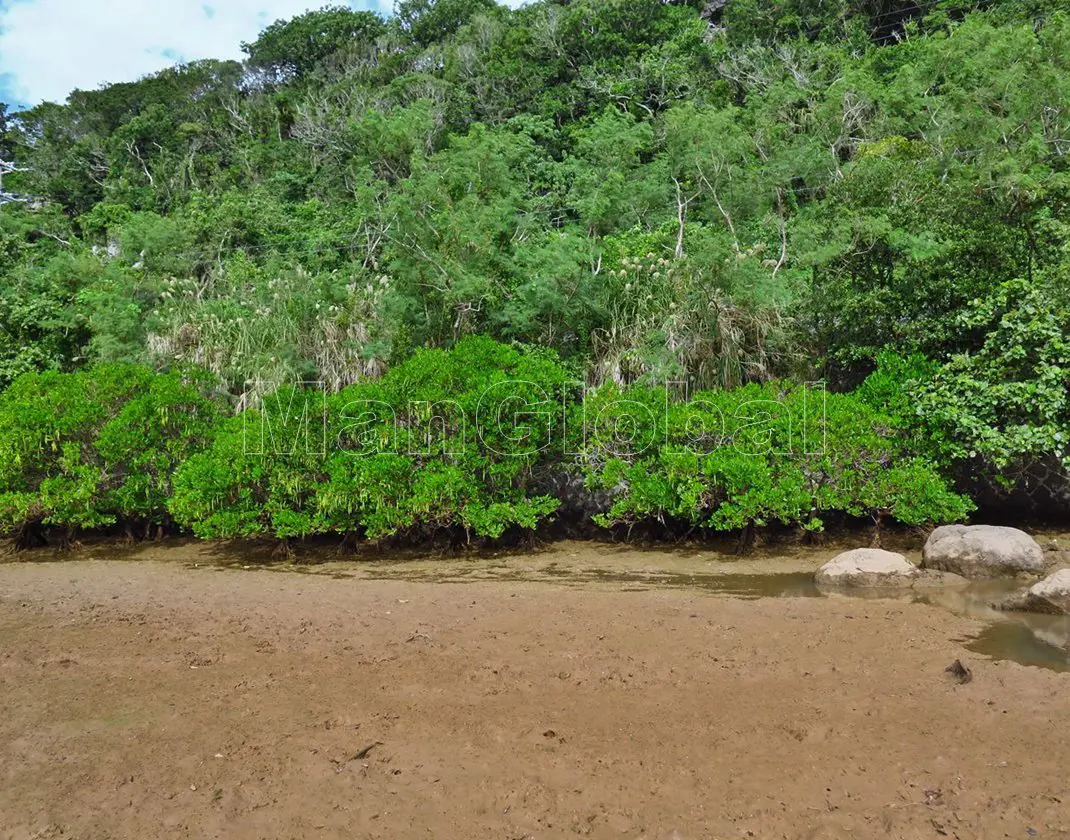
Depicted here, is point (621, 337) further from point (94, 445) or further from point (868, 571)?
point (94, 445)

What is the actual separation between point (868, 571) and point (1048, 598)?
5.02ft

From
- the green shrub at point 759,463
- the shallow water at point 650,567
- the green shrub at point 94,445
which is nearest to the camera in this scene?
the shallow water at point 650,567

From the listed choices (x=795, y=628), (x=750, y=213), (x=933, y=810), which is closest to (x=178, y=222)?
(x=750, y=213)

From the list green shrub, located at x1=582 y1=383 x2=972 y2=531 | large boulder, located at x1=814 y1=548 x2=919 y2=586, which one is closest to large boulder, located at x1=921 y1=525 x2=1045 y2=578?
large boulder, located at x1=814 y1=548 x2=919 y2=586

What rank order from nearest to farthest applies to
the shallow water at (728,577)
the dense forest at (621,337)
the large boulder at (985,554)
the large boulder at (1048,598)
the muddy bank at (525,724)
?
the muddy bank at (525,724), the shallow water at (728,577), the large boulder at (1048,598), the large boulder at (985,554), the dense forest at (621,337)

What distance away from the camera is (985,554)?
7.86 m

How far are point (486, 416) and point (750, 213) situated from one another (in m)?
8.12

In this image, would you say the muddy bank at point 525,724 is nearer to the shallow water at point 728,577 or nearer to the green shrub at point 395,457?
the shallow water at point 728,577

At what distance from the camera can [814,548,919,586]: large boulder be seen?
7.63 meters

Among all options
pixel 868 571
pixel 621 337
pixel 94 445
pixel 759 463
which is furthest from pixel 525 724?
pixel 94 445

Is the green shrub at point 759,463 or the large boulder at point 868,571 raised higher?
the green shrub at point 759,463

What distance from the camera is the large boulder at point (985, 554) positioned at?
7.81 metres

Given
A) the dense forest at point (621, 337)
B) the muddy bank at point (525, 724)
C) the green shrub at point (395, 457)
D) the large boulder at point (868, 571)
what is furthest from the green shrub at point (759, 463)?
the muddy bank at point (525, 724)

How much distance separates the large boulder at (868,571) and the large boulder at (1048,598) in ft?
3.38
